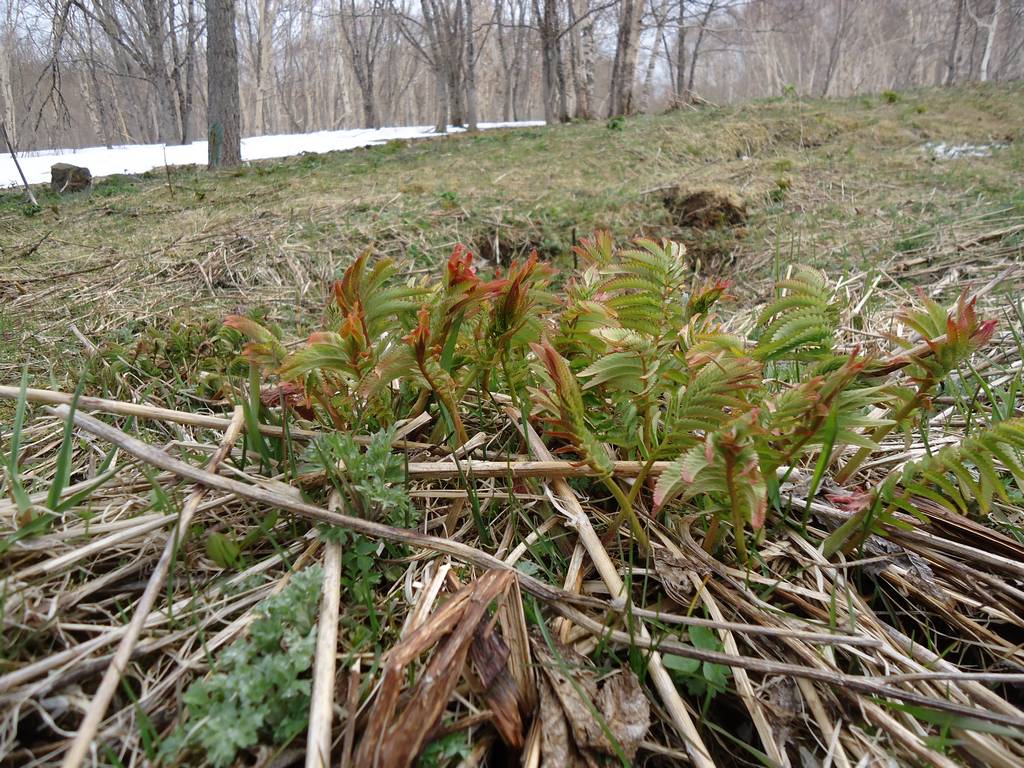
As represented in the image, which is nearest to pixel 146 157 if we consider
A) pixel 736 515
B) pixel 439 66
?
pixel 439 66

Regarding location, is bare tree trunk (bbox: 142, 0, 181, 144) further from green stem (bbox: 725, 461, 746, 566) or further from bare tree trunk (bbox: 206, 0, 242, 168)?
green stem (bbox: 725, 461, 746, 566)

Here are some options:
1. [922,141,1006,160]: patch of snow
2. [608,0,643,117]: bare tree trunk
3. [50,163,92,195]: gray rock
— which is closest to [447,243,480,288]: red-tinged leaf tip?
[922,141,1006,160]: patch of snow

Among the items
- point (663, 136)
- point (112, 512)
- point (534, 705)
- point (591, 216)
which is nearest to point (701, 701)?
point (534, 705)

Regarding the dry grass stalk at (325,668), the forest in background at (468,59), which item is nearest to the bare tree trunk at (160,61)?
the forest in background at (468,59)

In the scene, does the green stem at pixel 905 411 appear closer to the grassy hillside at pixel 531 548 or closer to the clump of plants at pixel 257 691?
the grassy hillside at pixel 531 548

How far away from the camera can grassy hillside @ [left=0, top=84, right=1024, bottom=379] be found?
3197 millimetres

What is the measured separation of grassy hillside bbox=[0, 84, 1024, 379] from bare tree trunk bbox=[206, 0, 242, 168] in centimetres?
105

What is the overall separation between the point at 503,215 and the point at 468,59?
37.5ft

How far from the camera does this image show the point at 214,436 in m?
1.40

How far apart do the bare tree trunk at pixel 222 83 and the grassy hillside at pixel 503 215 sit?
1049 mm

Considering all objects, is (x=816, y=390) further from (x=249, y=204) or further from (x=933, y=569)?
(x=249, y=204)

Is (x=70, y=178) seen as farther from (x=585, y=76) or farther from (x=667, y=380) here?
(x=585, y=76)

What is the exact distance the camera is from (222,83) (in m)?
8.48

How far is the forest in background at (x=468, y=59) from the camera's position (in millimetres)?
17531
